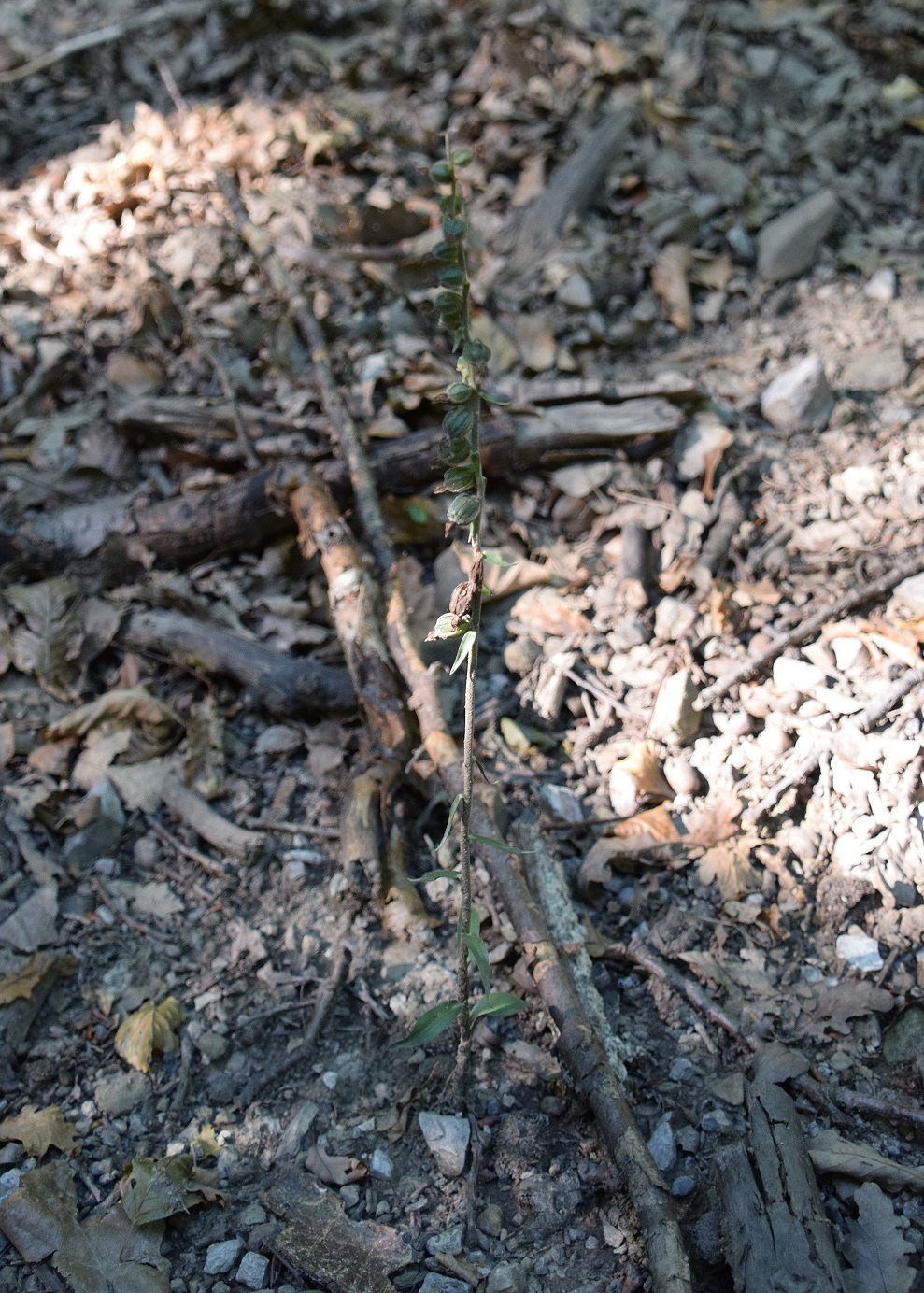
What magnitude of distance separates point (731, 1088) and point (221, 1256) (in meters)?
1.16

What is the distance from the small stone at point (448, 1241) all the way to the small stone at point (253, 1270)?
1.12ft

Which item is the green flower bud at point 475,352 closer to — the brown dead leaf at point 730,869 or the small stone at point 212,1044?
the brown dead leaf at point 730,869

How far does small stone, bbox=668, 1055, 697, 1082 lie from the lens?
6.88ft

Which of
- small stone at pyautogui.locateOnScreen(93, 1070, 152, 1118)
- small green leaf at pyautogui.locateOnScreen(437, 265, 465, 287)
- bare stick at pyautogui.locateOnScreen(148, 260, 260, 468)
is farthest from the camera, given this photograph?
bare stick at pyautogui.locateOnScreen(148, 260, 260, 468)

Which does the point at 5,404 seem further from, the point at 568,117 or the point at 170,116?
the point at 568,117

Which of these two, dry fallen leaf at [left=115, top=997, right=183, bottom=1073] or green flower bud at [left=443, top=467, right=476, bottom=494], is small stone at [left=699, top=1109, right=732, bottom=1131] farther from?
green flower bud at [left=443, top=467, right=476, bottom=494]

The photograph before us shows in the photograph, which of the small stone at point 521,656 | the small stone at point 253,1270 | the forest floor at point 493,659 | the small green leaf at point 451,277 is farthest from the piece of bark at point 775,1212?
the small green leaf at point 451,277

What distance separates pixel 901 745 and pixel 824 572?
2.75 feet

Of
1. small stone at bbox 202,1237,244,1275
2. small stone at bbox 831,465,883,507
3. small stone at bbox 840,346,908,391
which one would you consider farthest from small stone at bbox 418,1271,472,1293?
small stone at bbox 840,346,908,391

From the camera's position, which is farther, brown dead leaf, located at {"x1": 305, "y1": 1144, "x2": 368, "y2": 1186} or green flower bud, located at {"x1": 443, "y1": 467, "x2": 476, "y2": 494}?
brown dead leaf, located at {"x1": 305, "y1": 1144, "x2": 368, "y2": 1186}

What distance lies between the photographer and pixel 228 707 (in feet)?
10.2

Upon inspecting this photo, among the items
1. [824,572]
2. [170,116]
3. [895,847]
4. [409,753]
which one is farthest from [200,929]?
[170,116]

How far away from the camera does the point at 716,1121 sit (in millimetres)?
2006

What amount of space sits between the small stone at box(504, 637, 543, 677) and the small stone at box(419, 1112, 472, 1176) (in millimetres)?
1395
